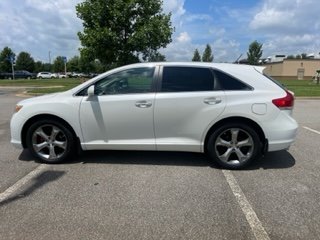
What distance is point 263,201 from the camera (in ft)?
13.2

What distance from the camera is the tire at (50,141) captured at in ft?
17.7

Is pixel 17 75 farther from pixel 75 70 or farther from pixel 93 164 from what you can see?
pixel 93 164

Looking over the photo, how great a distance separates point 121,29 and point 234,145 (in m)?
16.8

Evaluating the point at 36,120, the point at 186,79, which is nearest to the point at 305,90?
the point at 186,79

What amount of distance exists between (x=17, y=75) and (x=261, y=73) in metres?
68.6

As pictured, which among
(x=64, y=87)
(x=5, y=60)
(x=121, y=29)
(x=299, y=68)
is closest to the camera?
(x=121, y=29)

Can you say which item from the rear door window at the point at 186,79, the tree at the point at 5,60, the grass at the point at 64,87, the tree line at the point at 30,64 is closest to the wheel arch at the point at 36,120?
the rear door window at the point at 186,79

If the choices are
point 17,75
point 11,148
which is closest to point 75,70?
point 17,75

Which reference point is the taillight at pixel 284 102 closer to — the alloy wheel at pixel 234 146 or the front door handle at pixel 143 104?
the alloy wheel at pixel 234 146

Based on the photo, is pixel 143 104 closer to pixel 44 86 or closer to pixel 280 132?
pixel 280 132

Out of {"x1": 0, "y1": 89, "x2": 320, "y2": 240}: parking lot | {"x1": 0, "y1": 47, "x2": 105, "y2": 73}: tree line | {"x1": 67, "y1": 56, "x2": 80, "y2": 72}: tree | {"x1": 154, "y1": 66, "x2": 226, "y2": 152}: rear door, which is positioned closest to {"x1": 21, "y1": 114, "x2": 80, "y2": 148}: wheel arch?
{"x1": 0, "y1": 89, "x2": 320, "y2": 240}: parking lot

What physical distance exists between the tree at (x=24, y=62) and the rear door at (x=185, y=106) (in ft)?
298

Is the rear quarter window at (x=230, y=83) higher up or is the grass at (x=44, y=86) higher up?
the rear quarter window at (x=230, y=83)

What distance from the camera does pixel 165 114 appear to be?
5141 millimetres
